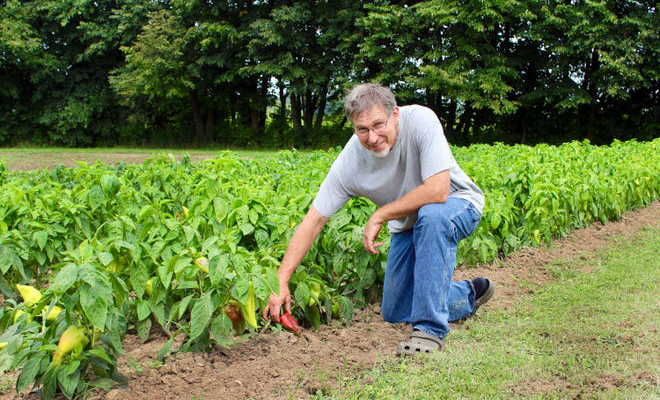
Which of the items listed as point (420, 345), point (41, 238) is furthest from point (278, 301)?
point (41, 238)

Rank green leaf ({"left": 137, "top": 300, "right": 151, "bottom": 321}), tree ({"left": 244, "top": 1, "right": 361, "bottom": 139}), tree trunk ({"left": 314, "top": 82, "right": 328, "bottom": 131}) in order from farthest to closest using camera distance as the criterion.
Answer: tree trunk ({"left": 314, "top": 82, "right": 328, "bottom": 131}) → tree ({"left": 244, "top": 1, "right": 361, "bottom": 139}) → green leaf ({"left": 137, "top": 300, "right": 151, "bottom": 321})

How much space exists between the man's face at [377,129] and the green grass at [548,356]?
107 centimetres

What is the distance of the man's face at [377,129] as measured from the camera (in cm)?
295

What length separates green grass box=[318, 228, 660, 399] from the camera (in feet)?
9.03

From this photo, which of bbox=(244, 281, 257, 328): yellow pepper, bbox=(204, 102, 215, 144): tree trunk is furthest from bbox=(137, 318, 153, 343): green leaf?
bbox=(204, 102, 215, 144): tree trunk

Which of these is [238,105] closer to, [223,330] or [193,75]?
[193,75]

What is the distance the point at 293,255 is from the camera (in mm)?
3117

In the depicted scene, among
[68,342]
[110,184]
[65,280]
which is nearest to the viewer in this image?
[65,280]

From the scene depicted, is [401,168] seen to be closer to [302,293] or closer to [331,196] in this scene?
[331,196]

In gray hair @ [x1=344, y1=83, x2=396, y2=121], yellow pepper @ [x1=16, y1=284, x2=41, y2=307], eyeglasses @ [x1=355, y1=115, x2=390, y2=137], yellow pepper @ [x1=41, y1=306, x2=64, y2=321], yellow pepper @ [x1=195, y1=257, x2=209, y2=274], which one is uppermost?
gray hair @ [x1=344, y1=83, x2=396, y2=121]

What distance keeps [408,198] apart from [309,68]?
2025cm

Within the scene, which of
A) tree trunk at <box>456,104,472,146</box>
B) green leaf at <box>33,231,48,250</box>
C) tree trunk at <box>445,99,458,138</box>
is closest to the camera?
green leaf at <box>33,231,48,250</box>

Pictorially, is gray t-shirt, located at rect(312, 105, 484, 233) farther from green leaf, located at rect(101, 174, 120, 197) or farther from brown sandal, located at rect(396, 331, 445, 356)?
green leaf, located at rect(101, 174, 120, 197)

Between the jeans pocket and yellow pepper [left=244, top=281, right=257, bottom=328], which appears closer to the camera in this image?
yellow pepper [left=244, top=281, right=257, bottom=328]
